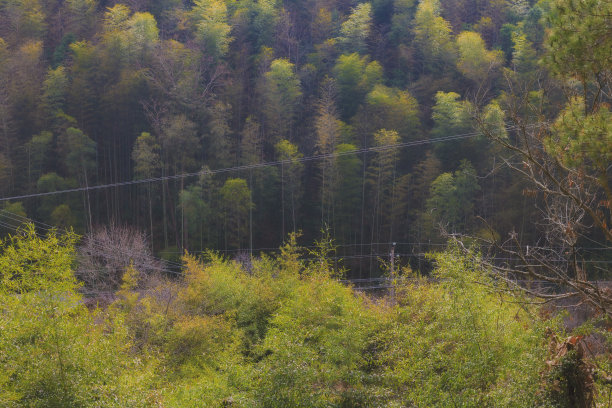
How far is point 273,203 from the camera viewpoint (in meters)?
30.8

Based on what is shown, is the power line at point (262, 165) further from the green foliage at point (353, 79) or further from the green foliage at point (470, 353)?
the green foliage at point (470, 353)

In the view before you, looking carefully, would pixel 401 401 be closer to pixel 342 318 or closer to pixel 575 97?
pixel 342 318

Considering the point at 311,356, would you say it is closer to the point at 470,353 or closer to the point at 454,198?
the point at 470,353

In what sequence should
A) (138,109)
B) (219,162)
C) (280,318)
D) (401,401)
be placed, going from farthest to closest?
(138,109) → (219,162) → (280,318) → (401,401)

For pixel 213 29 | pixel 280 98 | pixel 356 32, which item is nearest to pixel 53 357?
pixel 280 98

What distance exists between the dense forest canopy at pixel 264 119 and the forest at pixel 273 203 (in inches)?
5.3

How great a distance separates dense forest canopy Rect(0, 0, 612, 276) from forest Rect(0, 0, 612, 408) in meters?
0.14

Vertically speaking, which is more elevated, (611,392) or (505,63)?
(505,63)

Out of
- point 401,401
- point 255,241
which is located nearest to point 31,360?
point 401,401

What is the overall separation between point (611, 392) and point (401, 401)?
12.3 feet

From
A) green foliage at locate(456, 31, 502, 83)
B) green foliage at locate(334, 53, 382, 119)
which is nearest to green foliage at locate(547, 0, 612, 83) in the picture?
green foliage at locate(456, 31, 502, 83)

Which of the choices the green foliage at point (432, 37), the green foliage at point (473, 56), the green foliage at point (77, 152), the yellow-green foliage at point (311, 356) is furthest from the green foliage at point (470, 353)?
the green foliage at point (77, 152)

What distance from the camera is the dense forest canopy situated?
28609 millimetres

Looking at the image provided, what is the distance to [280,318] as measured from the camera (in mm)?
13602
